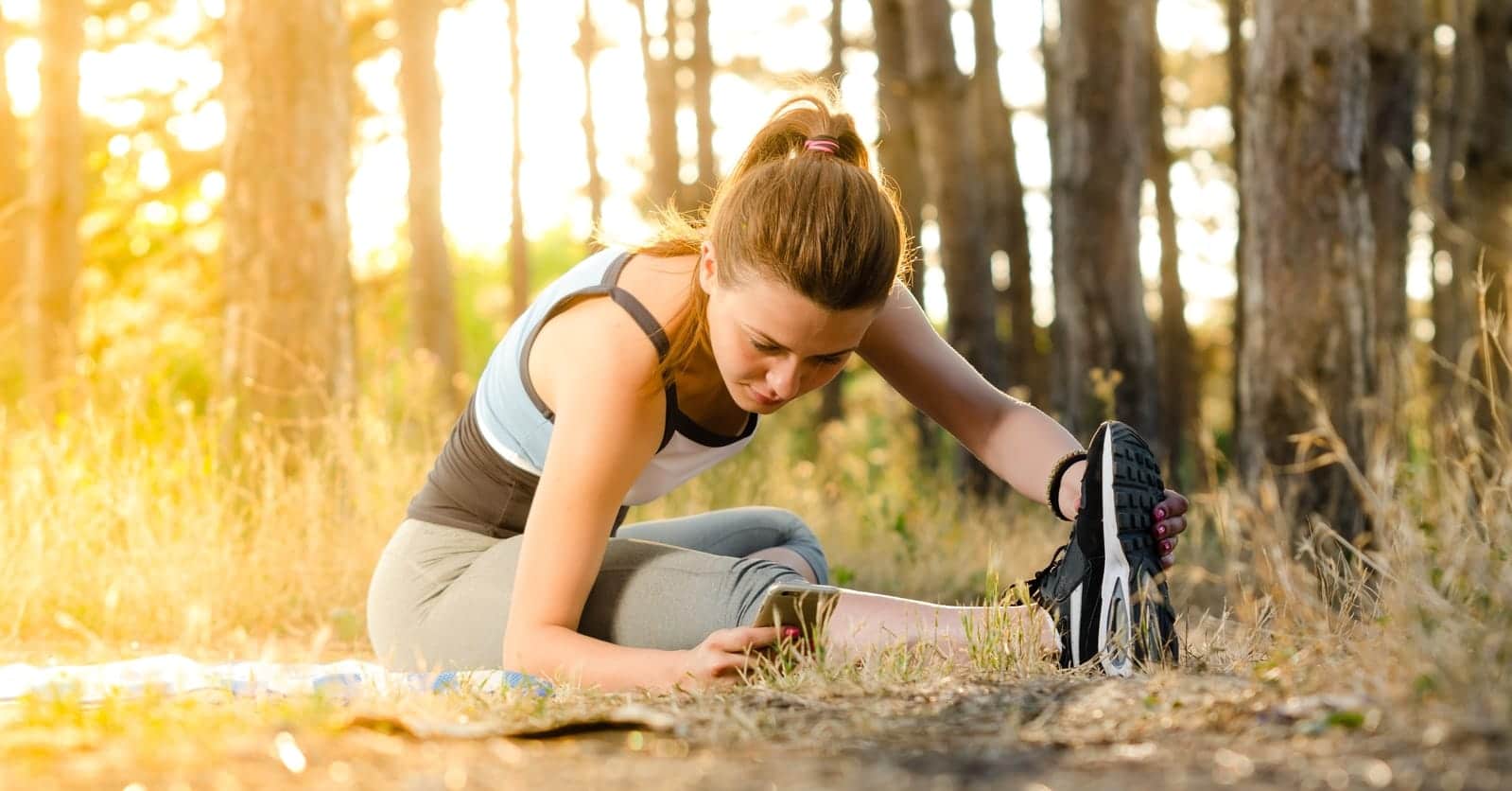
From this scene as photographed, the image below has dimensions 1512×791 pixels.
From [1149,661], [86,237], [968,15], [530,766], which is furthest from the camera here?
[86,237]

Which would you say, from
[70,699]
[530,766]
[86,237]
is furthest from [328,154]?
[86,237]

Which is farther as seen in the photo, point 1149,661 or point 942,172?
point 942,172

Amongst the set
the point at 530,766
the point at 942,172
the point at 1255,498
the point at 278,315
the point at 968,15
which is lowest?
the point at 1255,498

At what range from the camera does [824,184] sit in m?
3.05

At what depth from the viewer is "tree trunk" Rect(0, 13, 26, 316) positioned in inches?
389

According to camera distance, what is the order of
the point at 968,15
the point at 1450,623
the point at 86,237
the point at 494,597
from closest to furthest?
the point at 1450,623, the point at 494,597, the point at 968,15, the point at 86,237

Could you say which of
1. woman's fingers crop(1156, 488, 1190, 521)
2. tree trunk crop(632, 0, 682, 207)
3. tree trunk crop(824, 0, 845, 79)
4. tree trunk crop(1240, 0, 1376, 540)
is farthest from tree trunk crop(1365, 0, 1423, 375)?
woman's fingers crop(1156, 488, 1190, 521)

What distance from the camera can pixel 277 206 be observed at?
20.6ft

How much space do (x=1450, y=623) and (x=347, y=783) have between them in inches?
68.0

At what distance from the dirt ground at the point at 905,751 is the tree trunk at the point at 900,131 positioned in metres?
6.68

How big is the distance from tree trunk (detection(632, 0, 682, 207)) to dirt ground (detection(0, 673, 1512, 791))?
30.7 feet

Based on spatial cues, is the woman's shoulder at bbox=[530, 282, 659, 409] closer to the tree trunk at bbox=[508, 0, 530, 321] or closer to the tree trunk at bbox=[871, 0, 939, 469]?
the tree trunk at bbox=[871, 0, 939, 469]

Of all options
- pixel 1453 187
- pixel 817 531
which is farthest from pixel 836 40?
pixel 817 531

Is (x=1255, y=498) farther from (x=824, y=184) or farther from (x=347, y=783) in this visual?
(x=347, y=783)
